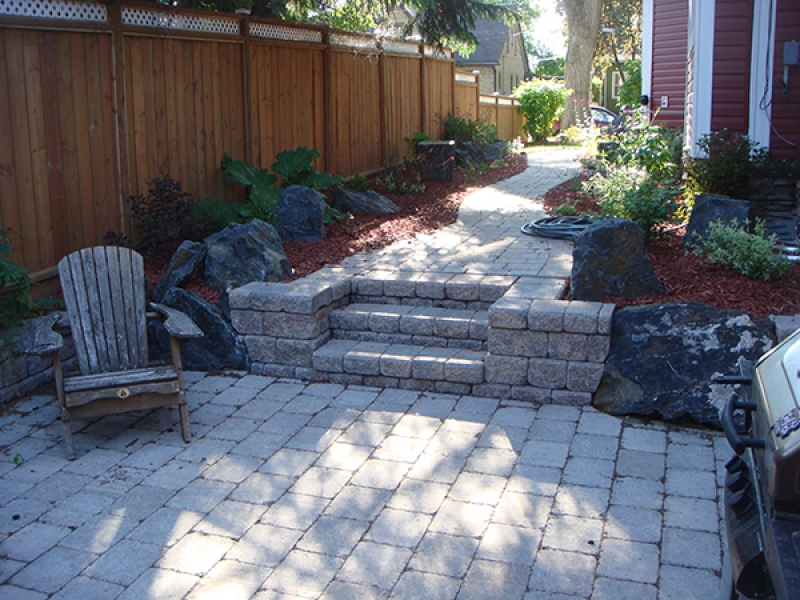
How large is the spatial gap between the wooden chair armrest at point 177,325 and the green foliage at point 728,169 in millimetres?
5585

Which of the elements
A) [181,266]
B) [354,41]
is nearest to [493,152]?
[354,41]

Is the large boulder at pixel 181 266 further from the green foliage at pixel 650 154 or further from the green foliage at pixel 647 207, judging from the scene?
the green foliage at pixel 650 154

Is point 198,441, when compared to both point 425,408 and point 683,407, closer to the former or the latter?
point 425,408

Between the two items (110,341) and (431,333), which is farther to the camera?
(431,333)

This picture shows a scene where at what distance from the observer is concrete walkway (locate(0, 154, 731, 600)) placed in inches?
126

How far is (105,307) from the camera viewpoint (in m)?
4.89

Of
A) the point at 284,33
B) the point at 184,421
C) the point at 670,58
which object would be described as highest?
the point at 670,58

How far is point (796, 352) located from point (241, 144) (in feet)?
22.4

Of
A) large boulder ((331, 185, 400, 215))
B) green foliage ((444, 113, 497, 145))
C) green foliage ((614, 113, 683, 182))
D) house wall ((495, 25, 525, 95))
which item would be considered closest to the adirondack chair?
large boulder ((331, 185, 400, 215))

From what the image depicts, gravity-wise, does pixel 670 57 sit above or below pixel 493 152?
above

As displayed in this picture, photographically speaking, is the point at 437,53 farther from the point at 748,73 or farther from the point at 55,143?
the point at 55,143

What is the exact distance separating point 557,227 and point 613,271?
267cm

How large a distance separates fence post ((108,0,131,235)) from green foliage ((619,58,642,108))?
1317 cm

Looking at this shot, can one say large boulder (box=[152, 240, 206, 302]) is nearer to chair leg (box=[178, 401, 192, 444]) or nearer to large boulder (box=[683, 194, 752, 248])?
chair leg (box=[178, 401, 192, 444])
